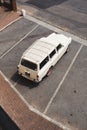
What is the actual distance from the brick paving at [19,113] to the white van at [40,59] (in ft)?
5.61

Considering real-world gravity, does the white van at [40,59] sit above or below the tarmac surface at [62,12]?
A: above

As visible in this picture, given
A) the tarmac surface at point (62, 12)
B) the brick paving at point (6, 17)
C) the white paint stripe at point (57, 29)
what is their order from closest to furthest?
the white paint stripe at point (57, 29) → the tarmac surface at point (62, 12) → the brick paving at point (6, 17)

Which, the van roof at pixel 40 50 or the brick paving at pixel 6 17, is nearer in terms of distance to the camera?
the van roof at pixel 40 50

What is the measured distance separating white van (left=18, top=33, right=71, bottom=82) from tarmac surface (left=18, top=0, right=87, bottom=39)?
517 centimetres

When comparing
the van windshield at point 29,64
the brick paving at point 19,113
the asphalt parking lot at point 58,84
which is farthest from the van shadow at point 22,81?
the van windshield at point 29,64

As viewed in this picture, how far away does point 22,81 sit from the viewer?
18.0 m

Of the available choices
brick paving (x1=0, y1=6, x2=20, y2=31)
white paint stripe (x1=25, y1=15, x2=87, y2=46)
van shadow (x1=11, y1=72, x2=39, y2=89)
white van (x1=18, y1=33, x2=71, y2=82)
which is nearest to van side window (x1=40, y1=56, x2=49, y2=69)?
white van (x1=18, y1=33, x2=71, y2=82)

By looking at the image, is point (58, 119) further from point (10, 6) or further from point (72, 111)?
point (10, 6)

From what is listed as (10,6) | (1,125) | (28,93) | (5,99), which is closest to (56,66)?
(28,93)

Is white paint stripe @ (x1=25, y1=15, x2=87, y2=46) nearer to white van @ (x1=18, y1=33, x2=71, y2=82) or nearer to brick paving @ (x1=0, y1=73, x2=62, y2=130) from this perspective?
white van @ (x1=18, y1=33, x2=71, y2=82)

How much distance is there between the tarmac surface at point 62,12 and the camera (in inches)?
970

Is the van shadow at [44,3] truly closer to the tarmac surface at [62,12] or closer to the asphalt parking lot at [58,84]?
the tarmac surface at [62,12]

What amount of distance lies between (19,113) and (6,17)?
1343cm

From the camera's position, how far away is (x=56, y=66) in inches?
762
